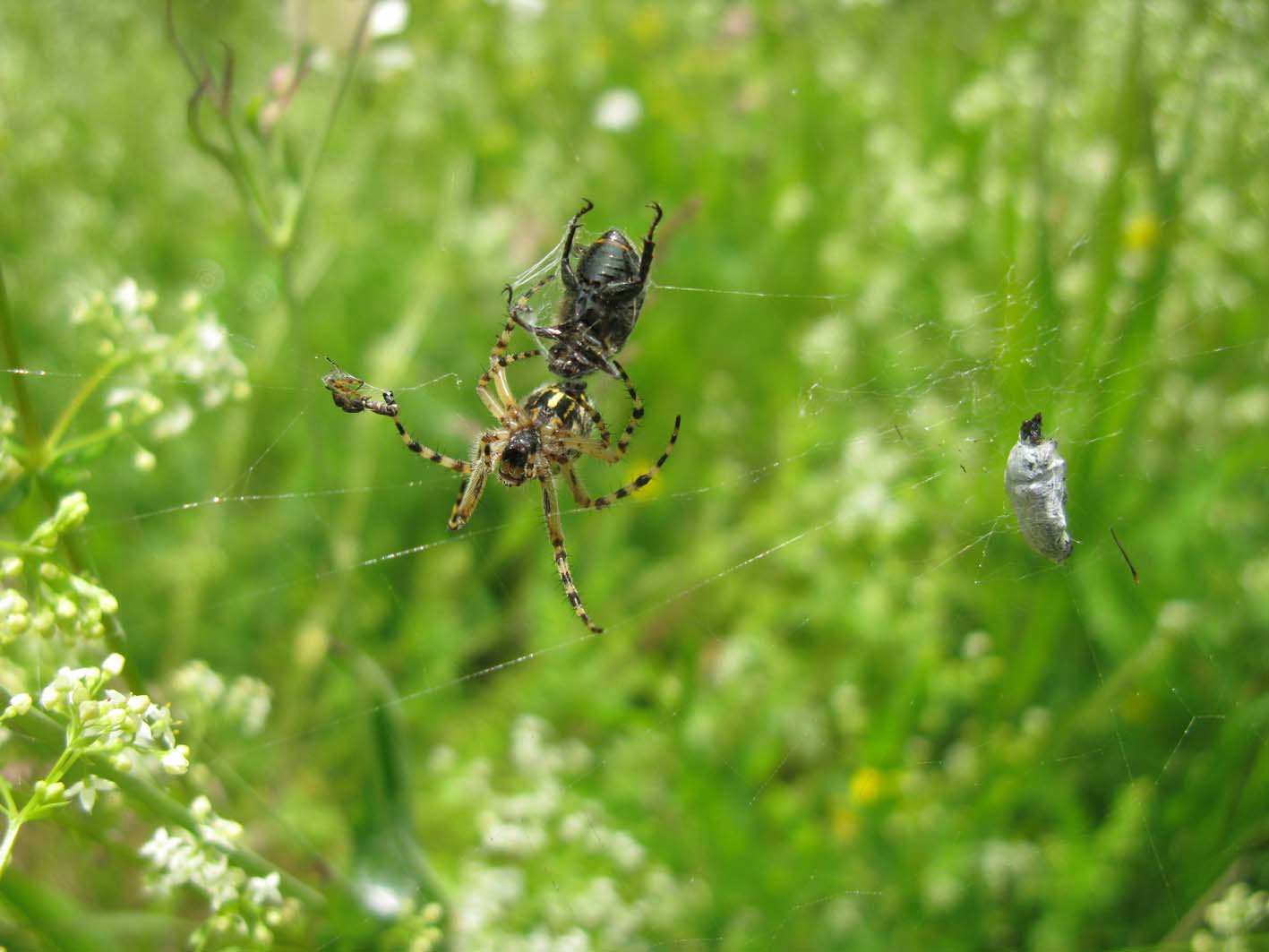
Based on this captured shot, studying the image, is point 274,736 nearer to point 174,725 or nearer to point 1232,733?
point 174,725

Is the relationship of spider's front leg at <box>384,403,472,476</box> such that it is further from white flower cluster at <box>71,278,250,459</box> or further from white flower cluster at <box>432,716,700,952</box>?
white flower cluster at <box>432,716,700,952</box>

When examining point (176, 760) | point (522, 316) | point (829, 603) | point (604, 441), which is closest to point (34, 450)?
point (176, 760)

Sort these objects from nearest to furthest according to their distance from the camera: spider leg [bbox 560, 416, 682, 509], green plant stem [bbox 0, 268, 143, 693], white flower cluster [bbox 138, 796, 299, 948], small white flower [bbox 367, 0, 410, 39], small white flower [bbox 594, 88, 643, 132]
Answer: white flower cluster [bbox 138, 796, 299, 948] < green plant stem [bbox 0, 268, 143, 693] < spider leg [bbox 560, 416, 682, 509] < small white flower [bbox 367, 0, 410, 39] < small white flower [bbox 594, 88, 643, 132]

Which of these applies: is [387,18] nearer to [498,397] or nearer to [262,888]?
[498,397]

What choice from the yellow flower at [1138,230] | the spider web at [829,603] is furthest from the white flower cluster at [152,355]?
the yellow flower at [1138,230]


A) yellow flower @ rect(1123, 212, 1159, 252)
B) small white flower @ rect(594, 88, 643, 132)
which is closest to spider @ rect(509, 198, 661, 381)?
yellow flower @ rect(1123, 212, 1159, 252)

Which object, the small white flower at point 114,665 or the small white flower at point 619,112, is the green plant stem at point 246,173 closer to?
the small white flower at point 114,665
